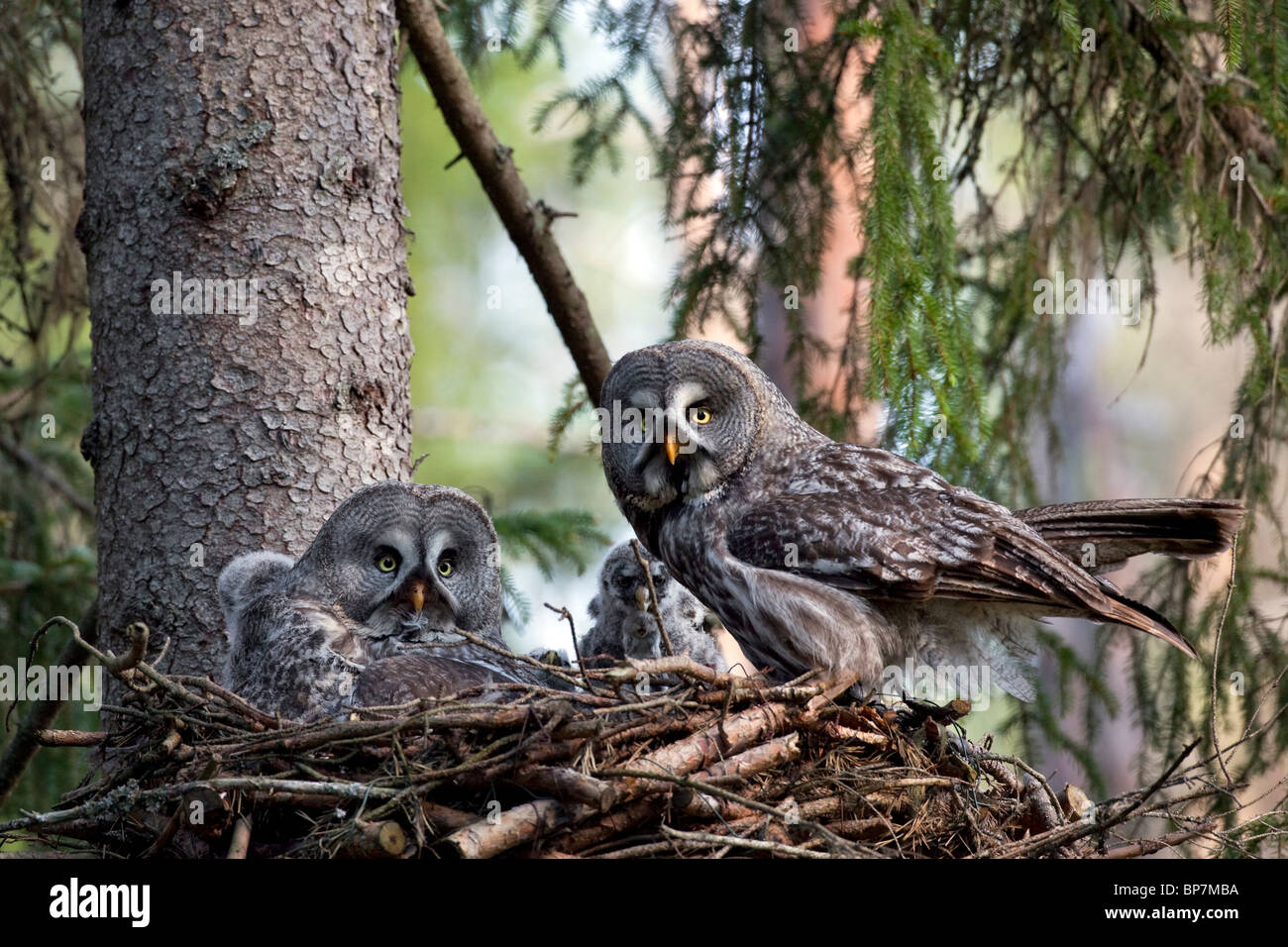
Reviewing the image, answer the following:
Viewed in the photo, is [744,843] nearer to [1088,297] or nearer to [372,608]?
[372,608]

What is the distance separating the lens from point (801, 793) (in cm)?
325

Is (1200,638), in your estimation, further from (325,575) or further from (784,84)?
(325,575)

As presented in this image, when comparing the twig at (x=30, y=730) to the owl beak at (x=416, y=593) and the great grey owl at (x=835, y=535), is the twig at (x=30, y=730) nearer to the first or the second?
the owl beak at (x=416, y=593)

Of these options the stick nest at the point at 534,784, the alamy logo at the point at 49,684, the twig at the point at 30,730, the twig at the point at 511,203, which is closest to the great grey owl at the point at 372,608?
the stick nest at the point at 534,784

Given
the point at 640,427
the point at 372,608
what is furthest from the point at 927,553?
the point at 372,608

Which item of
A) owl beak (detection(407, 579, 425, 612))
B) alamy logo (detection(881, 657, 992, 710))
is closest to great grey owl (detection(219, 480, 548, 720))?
owl beak (detection(407, 579, 425, 612))

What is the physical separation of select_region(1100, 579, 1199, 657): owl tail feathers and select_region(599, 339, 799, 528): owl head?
1134 mm

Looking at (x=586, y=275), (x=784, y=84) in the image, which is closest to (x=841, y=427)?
(x=784, y=84)

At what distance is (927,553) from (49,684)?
2.80 meters

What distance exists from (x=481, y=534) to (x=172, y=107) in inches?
64.7

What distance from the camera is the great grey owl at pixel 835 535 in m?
3.65
